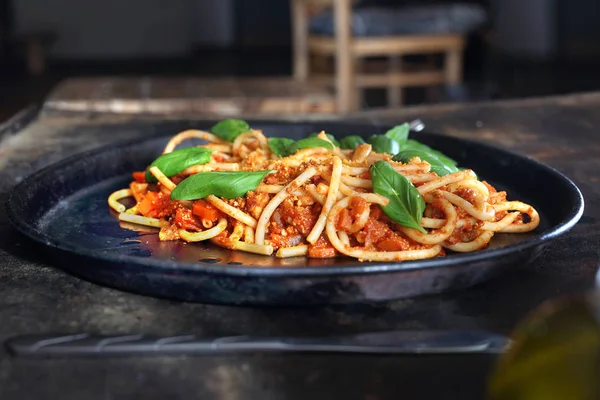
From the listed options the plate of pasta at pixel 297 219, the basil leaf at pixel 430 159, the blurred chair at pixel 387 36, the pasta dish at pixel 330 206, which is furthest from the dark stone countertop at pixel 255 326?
the blurred chair at pixel 387 36

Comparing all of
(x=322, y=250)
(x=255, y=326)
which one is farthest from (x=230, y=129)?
(x=255, y=326)

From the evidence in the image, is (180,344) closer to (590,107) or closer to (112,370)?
(112,370)

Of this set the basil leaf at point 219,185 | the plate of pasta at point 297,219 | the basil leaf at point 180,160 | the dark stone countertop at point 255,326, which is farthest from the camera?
the basil leaf at point 180,160

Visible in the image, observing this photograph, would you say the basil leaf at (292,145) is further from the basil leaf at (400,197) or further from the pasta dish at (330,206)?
the basil leaf at (400,197)

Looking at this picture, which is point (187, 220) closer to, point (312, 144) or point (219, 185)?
point (219, 185)

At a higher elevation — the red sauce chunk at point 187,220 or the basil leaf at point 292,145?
the basil leaf at point 292,145

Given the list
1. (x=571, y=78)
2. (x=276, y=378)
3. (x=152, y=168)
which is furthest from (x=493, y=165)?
(x=571, y=78)

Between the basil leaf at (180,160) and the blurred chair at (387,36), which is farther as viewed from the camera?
the blurred chair at (387,36)
